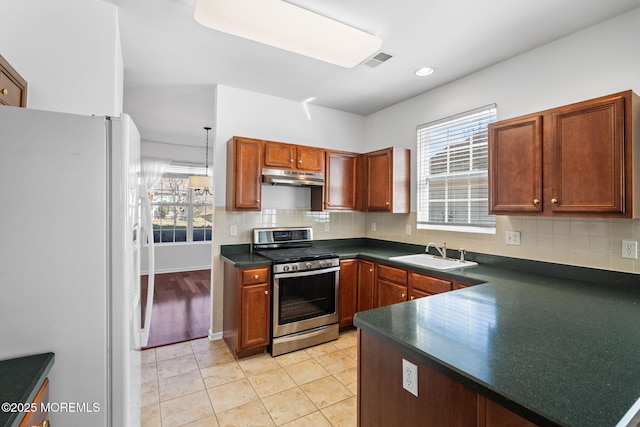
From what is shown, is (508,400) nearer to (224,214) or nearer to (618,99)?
(618,99)

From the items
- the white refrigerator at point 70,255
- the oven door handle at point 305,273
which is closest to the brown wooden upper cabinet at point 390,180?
the oven door handle at point 305,273

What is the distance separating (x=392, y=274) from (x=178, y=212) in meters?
5.31

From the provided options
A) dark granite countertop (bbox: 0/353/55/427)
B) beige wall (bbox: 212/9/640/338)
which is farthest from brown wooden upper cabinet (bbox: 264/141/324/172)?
dark granite countertop (bbox: 0/353/55/427)

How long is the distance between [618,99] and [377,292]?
7.87ft

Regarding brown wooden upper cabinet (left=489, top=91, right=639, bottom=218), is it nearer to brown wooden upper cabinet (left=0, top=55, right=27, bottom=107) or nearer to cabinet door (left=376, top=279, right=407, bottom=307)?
cabinet door (left=376, top=279, right=407, bottom=307)

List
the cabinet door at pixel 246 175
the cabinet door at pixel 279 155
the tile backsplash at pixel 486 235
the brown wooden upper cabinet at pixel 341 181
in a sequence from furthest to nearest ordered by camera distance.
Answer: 1. the brown wooden upper cabinet at pixel 341 181
2. the cabinet door at pixel 279 155
3. the cabinet door at pixel 246 175
4. the tile backsplash at pixel 486 235

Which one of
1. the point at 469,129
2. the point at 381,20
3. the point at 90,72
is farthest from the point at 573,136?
the point at 90,72

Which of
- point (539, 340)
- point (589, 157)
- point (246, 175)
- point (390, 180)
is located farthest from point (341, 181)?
point (539, 340)

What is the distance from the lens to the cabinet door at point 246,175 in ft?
10.0

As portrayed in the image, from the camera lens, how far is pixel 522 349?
107 centimetres

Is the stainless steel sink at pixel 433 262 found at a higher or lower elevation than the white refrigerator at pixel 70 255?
lower

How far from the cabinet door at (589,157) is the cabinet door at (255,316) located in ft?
8.11

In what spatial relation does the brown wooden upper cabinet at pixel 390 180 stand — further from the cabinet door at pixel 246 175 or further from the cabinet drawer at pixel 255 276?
the cabinet drawer at pixel 255 276

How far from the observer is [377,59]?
2633 mm
